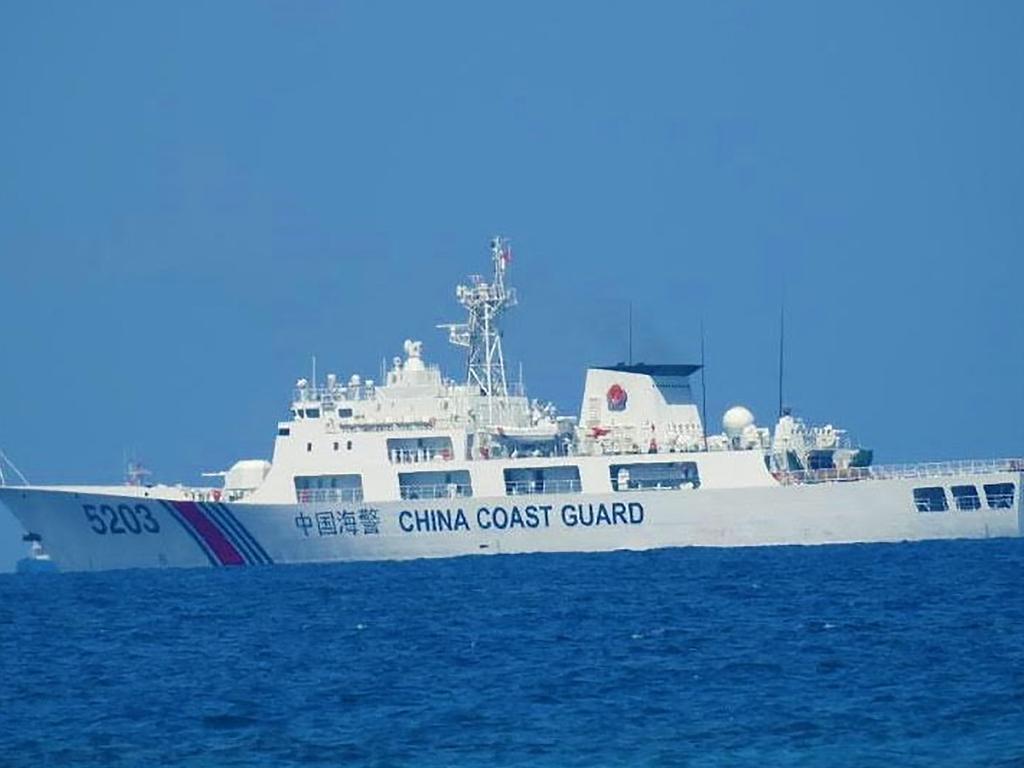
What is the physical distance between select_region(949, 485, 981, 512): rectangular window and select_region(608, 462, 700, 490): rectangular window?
5529mm

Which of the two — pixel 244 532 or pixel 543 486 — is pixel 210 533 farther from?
pixel 543 486

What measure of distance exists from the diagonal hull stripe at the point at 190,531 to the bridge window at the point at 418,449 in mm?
4435

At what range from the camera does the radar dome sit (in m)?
50.6

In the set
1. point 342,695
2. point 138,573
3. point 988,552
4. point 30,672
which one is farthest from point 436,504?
point 342,695

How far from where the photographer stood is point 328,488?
4888cm

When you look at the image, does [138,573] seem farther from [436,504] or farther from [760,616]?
[760,616]

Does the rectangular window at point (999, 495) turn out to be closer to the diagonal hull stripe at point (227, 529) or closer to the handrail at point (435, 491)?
the handrail at point (435, 491)

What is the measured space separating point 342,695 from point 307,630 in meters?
8.21

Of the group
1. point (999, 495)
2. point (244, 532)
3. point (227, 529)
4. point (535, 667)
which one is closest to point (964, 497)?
point (999, 495)

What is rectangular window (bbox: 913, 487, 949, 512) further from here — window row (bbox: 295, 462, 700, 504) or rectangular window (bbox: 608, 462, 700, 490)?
window row (bbox: 295, 462, 700, 504)

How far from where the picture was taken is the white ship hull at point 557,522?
47.9 m

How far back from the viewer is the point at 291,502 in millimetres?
48812

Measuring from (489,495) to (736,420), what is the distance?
244 inches

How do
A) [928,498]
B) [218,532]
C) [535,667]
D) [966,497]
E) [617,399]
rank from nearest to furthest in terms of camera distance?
[535,667]
[928,498]
[966,497]
[218,532]
[617,399]
